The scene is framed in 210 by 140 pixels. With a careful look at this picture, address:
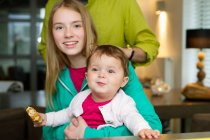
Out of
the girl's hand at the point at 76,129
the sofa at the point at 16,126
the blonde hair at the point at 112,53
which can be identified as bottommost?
the sofa at the point at 16,126

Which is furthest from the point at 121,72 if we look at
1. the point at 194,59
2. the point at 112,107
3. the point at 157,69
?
the point at 157,69

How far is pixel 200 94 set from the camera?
8.55 feet

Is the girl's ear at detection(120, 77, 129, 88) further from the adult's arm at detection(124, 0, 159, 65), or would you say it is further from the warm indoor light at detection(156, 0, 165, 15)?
the warm indoor light at detection(156, 0, 165, 15)

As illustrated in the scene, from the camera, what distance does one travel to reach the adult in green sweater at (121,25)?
1.42 meters

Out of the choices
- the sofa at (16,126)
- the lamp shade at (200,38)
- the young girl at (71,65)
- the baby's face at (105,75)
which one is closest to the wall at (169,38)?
the lamp shade at (200,38)

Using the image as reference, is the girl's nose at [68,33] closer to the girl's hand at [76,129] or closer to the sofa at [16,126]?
the girl's hand at [76,129]

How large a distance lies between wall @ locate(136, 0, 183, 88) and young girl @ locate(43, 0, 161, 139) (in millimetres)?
3944

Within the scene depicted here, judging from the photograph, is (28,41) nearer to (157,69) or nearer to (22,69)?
(22,69)

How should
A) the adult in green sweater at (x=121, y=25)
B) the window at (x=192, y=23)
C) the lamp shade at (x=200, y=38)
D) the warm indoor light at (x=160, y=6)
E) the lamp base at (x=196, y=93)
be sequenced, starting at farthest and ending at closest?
1. the warm indoor light at (x=160, y=6)
2. the window at (x=192, y=23)
3. the lamp shade at (x=200, y=38)
4. the lamp base at (x=196, y=93)
5. the adult in green sweater at (x=121, y=25)

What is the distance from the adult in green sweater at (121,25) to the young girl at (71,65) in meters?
0.15

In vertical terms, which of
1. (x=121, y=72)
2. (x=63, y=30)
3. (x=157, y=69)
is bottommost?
(x=157, y=69)

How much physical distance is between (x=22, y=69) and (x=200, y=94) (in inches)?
163

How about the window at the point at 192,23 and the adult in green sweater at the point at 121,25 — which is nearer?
the adult in green sweater at the point at 121,25

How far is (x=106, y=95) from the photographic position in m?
1.18
